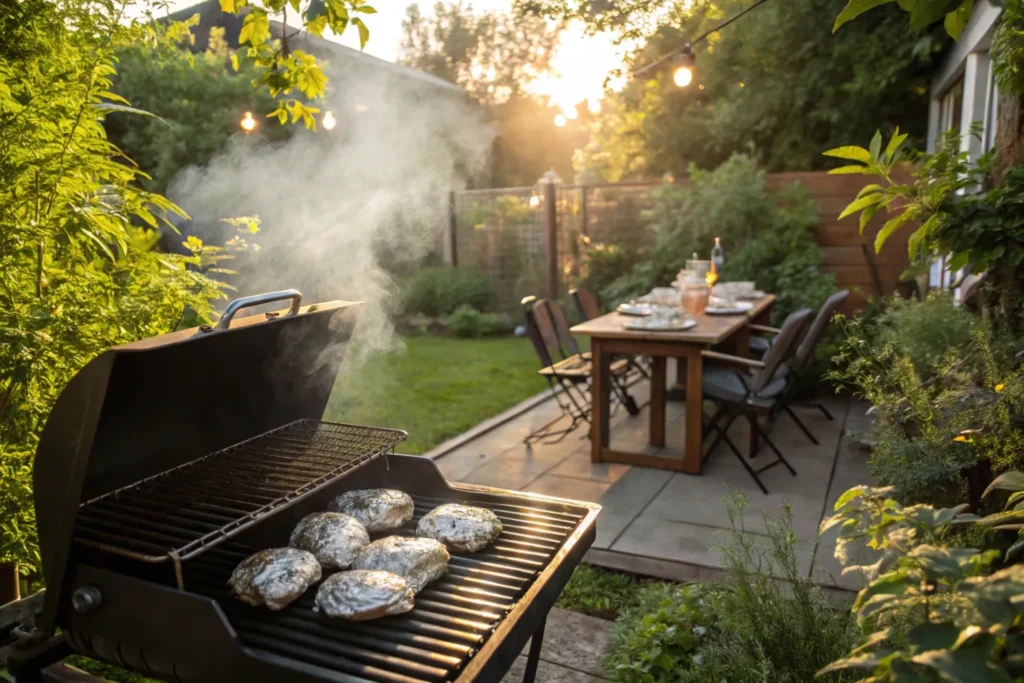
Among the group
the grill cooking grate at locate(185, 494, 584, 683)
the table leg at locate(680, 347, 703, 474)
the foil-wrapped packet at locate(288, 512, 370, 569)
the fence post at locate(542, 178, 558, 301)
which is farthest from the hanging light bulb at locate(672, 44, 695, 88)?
the foil-wrapped packet at locate(288, 512, 370, 569)

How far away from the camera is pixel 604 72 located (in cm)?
397

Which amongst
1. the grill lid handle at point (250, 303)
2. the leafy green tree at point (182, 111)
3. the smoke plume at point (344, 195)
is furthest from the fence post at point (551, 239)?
the grill lid handle at point (250, 303)

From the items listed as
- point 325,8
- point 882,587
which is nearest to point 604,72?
point 325,8

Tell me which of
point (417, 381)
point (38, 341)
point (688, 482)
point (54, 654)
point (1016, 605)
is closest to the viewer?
point (1016, 605)

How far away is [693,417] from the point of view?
4625 mm

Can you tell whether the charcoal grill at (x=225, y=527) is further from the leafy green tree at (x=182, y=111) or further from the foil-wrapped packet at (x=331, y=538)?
the leafy green tree at (x=182, y=111)

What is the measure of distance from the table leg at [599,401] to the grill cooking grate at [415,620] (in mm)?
2776

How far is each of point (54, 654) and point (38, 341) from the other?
901mm

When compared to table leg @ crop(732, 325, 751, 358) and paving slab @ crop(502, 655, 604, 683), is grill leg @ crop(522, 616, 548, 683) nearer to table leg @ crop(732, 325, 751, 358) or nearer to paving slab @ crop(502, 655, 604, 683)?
paving slab @ crop(502, 655, 604, 683)

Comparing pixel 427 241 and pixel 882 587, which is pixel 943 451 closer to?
pixel 882 587

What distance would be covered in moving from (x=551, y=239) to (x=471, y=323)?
5.17 ft

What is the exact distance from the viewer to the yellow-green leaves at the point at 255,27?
3.01 metres

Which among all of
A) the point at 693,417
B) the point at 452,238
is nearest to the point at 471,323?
the point at 452,238

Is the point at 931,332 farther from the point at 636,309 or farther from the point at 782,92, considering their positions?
the point at 782,92
